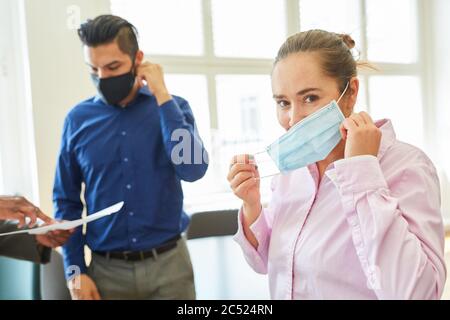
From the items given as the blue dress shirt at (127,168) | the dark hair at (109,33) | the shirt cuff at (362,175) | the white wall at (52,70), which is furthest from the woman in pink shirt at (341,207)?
the white wall at (52,70)

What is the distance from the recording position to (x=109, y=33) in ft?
2.07

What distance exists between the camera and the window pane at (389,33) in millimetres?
757

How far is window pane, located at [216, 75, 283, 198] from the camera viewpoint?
2.56ft

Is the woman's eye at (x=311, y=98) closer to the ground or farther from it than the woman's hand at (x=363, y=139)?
farther from it

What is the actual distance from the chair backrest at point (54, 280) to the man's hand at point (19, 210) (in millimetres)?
97

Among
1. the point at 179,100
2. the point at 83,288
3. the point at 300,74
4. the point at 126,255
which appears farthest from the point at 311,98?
the point at 83,288

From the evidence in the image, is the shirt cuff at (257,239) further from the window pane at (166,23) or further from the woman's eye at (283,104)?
the window pane at (166,23)

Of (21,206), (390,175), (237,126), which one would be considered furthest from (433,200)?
(21,206)

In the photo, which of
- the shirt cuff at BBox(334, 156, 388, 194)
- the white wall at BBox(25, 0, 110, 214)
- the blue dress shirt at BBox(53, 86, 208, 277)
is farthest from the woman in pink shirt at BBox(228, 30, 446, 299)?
the white wall at BBox(25, 0, 110, 214)

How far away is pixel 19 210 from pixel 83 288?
0.69 feet

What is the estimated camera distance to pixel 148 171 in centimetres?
69

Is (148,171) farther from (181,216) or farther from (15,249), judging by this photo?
(15,249)

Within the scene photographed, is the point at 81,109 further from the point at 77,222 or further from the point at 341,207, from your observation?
the point at 341,207
